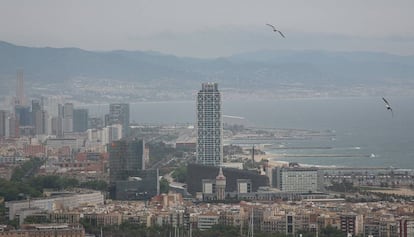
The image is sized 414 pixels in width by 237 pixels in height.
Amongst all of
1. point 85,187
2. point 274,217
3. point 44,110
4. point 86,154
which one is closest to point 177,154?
point 86,154

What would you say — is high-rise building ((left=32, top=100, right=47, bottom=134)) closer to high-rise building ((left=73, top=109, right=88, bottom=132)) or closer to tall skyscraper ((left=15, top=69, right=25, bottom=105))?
high-rise building ((left=73, top=109, right=88, bottom=132))

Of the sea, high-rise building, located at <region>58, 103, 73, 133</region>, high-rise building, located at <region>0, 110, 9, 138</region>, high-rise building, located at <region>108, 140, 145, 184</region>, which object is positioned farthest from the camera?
high-rise building, located at <region>58, 103, 73, 133</region>

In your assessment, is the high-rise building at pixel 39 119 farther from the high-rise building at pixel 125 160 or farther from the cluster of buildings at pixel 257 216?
the cluster of buildings at pixel 257 216

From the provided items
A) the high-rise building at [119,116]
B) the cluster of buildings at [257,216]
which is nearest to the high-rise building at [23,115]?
the high-rise building at [119,116]

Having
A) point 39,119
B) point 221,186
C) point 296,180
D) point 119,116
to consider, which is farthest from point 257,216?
point 39,119

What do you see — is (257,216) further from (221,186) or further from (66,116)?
(66,116)

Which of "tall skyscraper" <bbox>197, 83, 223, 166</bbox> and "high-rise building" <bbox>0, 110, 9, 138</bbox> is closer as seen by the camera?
"tall skyscraper" <bbox>197, 83, 223, 166</bbox>

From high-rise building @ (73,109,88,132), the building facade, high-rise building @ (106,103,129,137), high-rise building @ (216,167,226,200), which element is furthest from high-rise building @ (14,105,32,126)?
high-rise building @ (216,167,226,200)
